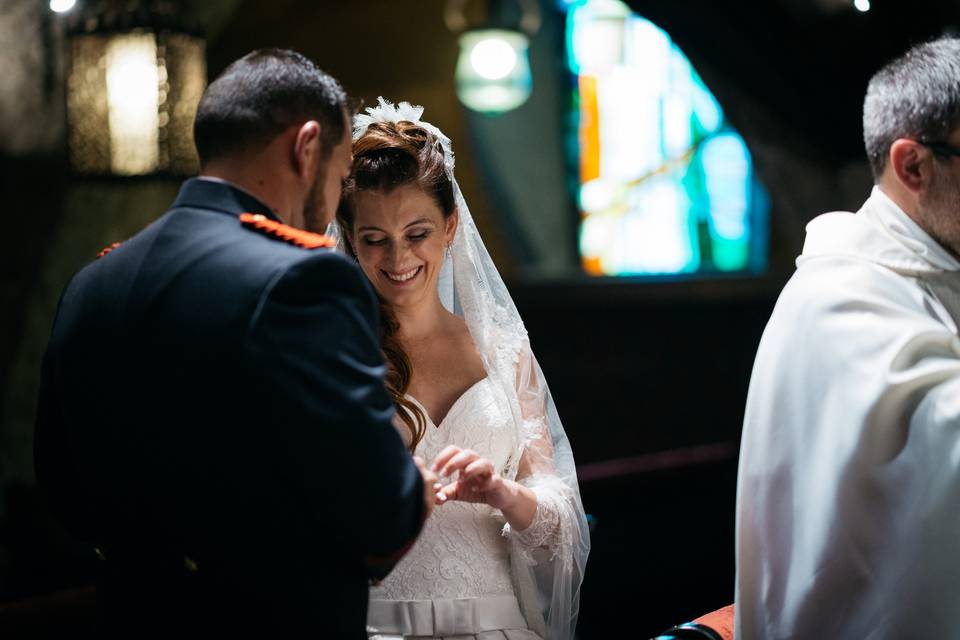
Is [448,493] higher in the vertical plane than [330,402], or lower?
lower

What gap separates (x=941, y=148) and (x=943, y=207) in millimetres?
130

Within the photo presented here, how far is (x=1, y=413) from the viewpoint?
5711mm

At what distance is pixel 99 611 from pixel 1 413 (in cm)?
413

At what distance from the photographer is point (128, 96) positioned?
3.78 metres

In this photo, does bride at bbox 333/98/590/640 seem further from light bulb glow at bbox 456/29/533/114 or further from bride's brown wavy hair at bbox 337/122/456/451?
light bulb glow at bbox 456/29/533/114

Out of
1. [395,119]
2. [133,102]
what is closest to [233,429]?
[395,119]

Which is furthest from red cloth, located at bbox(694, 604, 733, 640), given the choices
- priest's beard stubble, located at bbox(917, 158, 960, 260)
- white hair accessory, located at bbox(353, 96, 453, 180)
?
white hair accessory, located at bbox(353, 96, 453, 180)

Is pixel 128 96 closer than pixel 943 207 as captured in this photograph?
No

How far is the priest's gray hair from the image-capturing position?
7.65ft

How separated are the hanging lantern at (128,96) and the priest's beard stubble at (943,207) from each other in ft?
7.89

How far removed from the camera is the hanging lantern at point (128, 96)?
377 cm

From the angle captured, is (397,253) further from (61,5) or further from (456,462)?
(61,5)

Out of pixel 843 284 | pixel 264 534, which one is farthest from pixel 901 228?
pixel 264 534

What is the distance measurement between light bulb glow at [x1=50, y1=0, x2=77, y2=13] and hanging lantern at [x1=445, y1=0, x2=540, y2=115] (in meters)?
3.49
